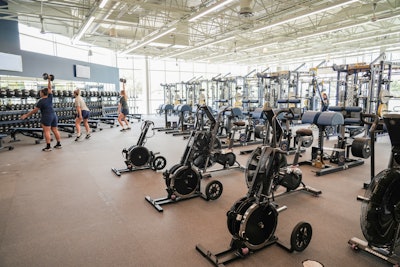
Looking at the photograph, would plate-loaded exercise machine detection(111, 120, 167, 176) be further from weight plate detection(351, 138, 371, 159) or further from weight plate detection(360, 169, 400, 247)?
weight plate detection(360, 169, 400, 247)

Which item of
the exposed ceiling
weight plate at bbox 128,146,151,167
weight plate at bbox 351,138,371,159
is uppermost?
the exposed ceiling

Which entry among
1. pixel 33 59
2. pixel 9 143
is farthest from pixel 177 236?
pixel 33 59

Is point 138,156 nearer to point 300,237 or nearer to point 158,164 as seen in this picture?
point 158,164

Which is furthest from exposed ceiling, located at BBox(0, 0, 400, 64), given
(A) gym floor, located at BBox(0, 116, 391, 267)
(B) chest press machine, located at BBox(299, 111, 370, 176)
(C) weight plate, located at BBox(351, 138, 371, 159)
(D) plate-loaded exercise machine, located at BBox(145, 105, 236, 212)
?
(A) gym floor, located at BBox(0, 116, 391, 267)

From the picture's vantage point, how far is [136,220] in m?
3.21

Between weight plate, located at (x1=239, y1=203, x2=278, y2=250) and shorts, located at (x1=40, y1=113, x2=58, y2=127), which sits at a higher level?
shorts, located at (x1=40, y1=113, x2=58, y2=127)

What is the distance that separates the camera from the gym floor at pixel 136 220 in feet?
8.11

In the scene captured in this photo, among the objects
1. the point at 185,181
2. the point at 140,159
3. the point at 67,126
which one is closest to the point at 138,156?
the point at 140,159

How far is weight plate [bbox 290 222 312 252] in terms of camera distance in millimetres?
2484

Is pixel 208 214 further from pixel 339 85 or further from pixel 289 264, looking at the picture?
pixel 339 85

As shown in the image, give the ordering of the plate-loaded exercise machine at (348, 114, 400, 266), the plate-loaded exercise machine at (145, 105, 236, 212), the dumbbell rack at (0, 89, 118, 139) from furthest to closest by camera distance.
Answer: the dumbbell rack at (0, 89, 118, 139), the plate-loaded exercise machine at (145, 105, 236, 212), the plate-loaded exercise machine at (348, 114, 400, 266)

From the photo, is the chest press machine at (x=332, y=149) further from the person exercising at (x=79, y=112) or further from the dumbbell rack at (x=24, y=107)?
the dumbbell rack at (x=24, y=107)

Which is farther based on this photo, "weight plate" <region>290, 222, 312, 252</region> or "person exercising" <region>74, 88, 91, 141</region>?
"person exercising" <region>74, 88, 91, 141</region>

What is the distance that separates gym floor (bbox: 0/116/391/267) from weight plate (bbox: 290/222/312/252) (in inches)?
2.9
